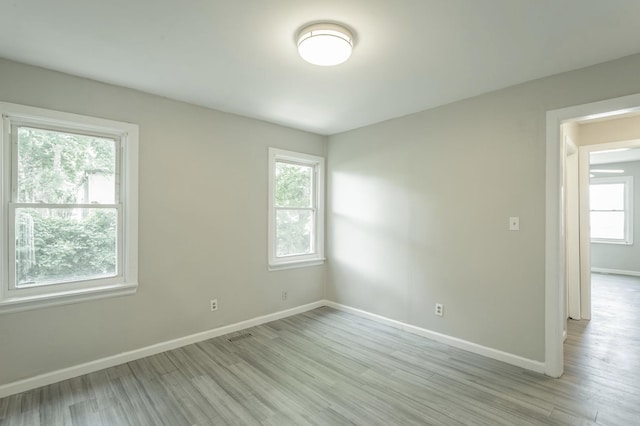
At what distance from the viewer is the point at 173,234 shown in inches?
129

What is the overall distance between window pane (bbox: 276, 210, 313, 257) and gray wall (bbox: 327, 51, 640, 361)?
1.78 feet

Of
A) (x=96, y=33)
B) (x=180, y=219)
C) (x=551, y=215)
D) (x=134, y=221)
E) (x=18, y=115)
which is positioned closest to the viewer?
(x=96, y=33)

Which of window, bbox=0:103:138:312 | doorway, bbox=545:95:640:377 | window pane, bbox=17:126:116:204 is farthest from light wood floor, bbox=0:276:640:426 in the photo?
window pane, bbox=17:126:116:204

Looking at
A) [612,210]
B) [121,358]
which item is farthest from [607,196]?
[121,358]

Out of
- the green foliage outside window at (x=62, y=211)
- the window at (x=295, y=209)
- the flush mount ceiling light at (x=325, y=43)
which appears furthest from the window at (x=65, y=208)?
the flush mount ceiling light at (x=325, y=43)

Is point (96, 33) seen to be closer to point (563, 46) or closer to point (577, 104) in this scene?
point (563, 46)

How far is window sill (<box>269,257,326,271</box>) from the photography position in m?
4.14

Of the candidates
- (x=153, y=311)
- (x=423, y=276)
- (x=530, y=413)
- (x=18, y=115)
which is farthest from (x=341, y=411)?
(x=18, y=115)

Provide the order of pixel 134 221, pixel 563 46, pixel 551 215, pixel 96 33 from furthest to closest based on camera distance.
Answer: pixel 134 221, pixel 551 215, pixel 563 46, pixel 96 33

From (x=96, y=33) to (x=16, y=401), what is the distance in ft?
8.99

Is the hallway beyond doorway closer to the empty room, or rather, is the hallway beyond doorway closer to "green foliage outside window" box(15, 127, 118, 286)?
the empty room

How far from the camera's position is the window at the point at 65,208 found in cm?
246

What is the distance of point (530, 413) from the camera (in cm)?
218

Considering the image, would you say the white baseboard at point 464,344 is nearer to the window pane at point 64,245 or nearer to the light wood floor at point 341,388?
the light wood floor at point 341,388
